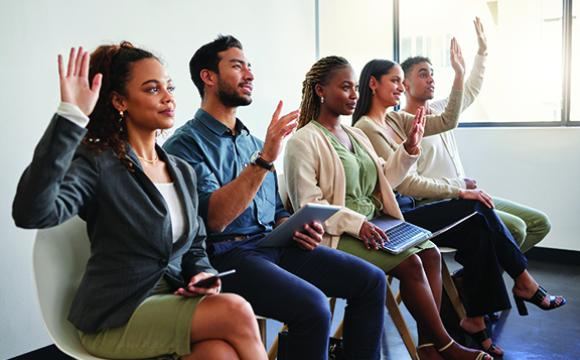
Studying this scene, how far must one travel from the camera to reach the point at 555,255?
434 centimetres

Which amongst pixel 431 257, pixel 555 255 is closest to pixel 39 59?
pixel 431 257

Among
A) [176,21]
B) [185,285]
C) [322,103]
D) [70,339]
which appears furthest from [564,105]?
[70,339]

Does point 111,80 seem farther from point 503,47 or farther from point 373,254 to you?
point 503,47

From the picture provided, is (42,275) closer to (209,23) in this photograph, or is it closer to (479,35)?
(209,23)

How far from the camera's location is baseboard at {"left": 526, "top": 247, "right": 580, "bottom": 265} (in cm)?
425

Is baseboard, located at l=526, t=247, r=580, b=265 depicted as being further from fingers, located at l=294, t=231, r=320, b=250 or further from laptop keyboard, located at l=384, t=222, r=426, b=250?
fingers, located at l=294, t=231, r=320, b=250

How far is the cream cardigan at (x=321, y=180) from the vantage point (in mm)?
2312

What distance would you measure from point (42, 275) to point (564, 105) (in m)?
3.91

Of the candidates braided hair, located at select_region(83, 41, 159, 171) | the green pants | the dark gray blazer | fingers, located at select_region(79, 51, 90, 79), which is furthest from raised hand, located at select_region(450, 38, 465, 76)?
fingers, located at select_region(79, 51, 90, 79)

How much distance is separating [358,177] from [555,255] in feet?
8.35

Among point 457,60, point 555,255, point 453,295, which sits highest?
point 457,60

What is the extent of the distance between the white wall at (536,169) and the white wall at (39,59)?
2216 mm

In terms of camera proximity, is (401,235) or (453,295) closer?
(401,235)

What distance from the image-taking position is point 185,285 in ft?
5.09
